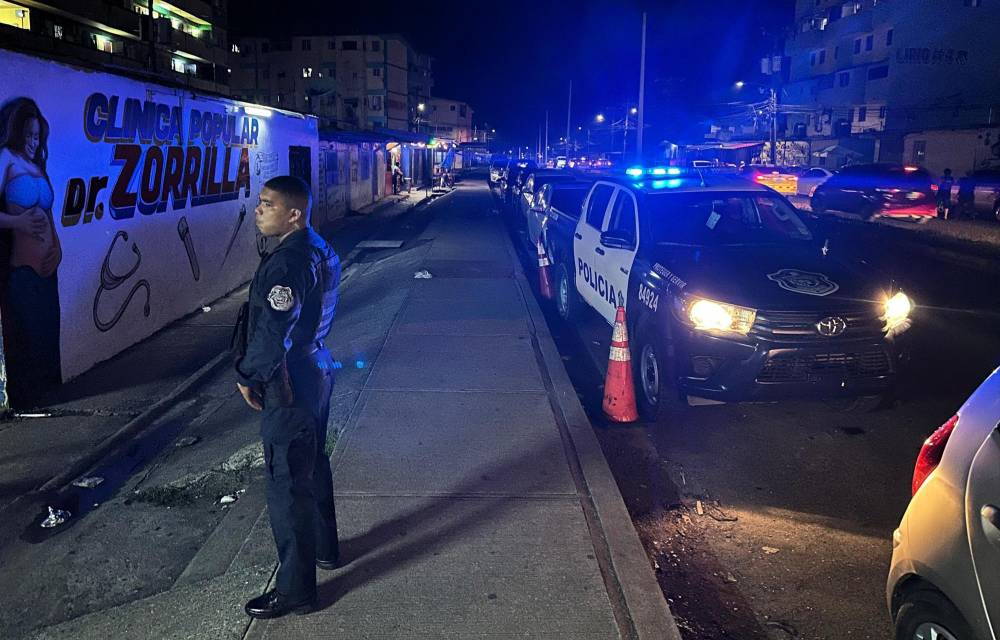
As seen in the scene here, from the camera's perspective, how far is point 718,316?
215 inches

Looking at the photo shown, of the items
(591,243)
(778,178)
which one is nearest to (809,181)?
(778,178)

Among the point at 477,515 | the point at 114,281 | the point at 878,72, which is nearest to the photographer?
the point at 477,515

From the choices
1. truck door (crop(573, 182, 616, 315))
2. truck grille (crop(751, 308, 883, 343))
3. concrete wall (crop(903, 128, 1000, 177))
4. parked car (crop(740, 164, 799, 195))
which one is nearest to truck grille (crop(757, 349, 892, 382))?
truck grille (crop(751, 308, 883, 343))

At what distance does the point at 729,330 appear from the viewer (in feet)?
17.7

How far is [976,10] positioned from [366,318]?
50543mm

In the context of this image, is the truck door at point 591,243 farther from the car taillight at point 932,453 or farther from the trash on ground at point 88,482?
the car taillight at point 932,453

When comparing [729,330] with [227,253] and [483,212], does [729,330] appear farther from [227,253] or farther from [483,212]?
[483,212]

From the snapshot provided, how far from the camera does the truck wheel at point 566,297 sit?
960 cm

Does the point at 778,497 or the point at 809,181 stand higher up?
the point at 809,181

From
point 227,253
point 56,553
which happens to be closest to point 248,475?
point 56,553

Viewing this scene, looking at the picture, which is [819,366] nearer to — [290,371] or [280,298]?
[290,371]

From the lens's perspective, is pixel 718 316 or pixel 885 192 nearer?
pixel 718 316

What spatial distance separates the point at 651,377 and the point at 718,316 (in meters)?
0.89

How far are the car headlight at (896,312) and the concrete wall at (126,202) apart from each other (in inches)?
257
